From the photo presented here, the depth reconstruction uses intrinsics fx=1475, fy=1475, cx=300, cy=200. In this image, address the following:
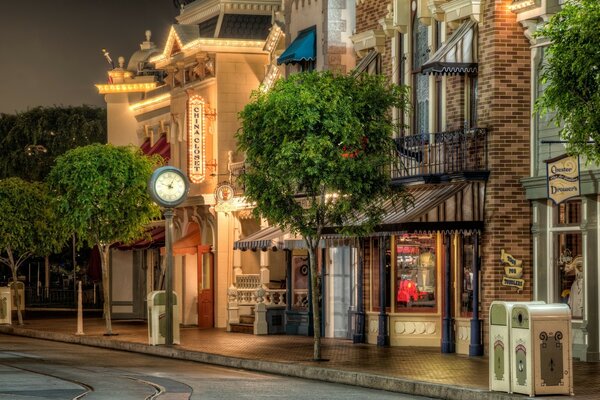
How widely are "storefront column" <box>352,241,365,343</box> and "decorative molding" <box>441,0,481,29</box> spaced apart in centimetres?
602

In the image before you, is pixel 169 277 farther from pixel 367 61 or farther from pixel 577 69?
pixel 577 69

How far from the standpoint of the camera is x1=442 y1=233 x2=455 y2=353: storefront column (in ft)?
93.2

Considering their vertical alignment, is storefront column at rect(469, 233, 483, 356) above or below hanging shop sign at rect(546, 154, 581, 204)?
below

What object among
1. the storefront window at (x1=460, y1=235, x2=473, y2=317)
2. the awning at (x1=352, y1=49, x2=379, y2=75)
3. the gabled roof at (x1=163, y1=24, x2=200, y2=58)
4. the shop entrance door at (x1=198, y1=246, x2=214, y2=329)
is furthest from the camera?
the gabled roof at (x1=163, y1=24, x2=200, y2=58)

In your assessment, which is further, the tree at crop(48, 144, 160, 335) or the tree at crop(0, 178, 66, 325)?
the tree at crop(0, 178, 66, 325)

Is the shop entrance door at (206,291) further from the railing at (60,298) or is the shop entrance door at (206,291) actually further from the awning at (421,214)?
the railing at (60,298)

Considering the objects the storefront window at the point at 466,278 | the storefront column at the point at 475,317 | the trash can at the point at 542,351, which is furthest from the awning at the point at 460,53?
the trash can at the point at 542,351

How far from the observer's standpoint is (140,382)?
21906mm

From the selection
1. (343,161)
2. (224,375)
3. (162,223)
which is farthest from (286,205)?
(162,223)

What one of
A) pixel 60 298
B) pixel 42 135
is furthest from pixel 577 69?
pixel 42 135

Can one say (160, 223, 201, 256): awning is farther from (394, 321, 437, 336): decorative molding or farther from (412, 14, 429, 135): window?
(412, 14, 429, 135): window

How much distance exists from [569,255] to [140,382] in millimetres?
8562

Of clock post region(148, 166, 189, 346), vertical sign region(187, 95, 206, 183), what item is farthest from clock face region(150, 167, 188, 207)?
vertical sign region(187, 95, 206, 183)

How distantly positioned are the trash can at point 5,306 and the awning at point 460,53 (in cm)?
2140
